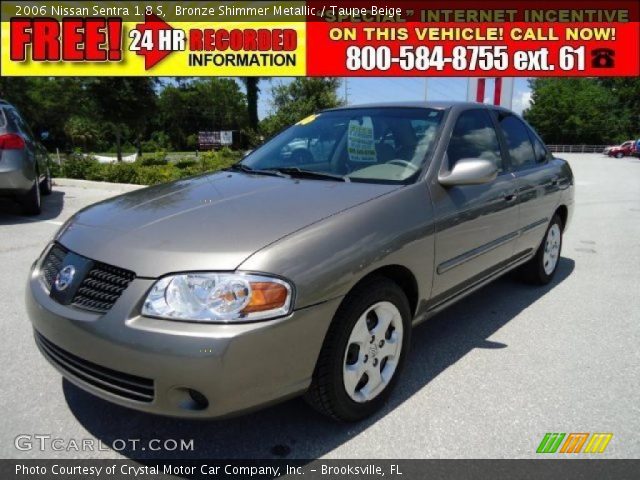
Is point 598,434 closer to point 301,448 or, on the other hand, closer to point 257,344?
point 301,448

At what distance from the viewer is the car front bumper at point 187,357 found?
1.90m

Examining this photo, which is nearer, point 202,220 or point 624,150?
point 202,220

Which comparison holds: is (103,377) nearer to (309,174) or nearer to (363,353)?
(363,353)

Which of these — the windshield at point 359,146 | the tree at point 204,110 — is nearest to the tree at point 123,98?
the windshield at point 359,146

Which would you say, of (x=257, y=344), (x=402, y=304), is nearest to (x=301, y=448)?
(x=257, y=344)

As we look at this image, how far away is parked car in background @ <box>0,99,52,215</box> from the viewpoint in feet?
22.4

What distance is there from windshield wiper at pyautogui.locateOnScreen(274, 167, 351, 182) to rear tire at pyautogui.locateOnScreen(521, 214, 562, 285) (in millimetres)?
2366

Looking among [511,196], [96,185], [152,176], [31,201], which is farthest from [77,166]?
[511,196]

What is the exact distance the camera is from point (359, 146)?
3.27 m

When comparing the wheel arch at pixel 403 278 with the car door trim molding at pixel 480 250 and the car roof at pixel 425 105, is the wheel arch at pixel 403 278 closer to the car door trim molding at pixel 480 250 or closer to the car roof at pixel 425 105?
the car door trim molding at pixel 480 250

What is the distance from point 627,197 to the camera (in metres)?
11.4

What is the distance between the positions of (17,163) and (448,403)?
261 inches

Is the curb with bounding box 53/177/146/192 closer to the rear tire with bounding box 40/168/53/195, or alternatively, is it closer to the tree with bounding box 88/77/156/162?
the rear tire with bounding box 40/168/53/195

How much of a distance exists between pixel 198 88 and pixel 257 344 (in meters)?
75.0
